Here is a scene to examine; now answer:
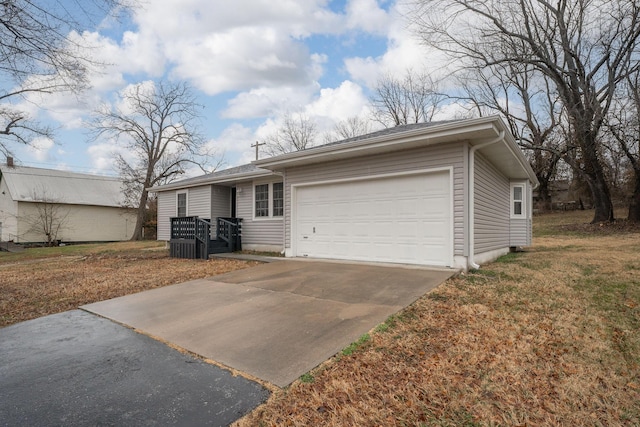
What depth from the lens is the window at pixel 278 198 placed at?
35.3ft

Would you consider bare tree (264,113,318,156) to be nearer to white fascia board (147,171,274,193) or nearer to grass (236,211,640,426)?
white fascia board (147,171,274,193)

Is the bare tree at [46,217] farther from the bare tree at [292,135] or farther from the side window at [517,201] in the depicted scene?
the side window at [517,201]

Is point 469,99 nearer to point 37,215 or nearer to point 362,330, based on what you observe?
point 362,330

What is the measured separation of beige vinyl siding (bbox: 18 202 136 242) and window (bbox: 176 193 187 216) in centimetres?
1468

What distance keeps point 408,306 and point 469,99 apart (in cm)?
2079

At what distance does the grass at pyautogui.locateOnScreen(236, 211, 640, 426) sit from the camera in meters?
2.05

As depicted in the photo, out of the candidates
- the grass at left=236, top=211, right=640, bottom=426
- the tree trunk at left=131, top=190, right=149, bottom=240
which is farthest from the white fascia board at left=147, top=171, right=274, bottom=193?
the tree trunk at left=131, top=190, right=149, bottom=240

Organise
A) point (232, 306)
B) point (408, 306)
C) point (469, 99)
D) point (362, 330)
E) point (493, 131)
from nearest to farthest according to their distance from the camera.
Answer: point (362, 330) → point (408, 306) → point (232, 306) → point (493, 131) → point (469, 99)

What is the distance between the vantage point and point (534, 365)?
8.75 feet

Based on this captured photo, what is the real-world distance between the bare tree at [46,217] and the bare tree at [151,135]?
15.0ft

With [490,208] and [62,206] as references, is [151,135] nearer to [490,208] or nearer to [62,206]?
[62,206]

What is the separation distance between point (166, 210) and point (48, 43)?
10.4 m

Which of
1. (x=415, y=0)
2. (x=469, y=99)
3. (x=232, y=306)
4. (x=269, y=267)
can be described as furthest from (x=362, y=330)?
(x=469, y=99)

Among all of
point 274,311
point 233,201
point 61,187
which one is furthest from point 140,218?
point 274,311
